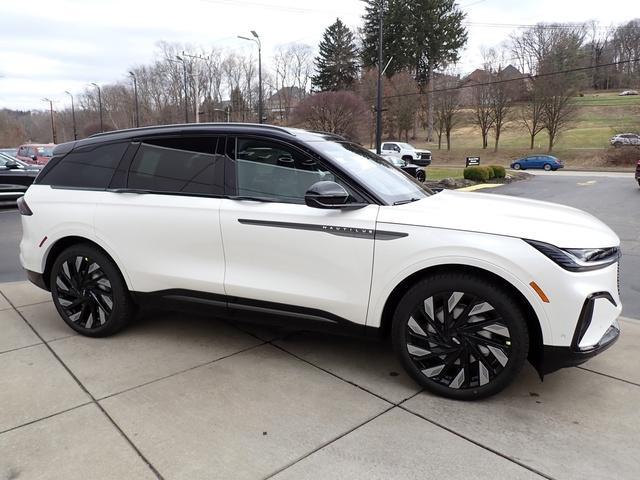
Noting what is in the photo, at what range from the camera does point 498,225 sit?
277cm

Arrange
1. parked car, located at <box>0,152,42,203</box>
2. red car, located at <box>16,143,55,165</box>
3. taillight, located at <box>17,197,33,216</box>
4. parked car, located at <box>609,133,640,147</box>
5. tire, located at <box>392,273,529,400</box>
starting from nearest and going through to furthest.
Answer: tire, located at <box>392,273,529,400</box>, taillight, located at <box>17,197,33,216</box>, parked car, located at <box>0,152,42,203</box>, red car, located at <box>16,143,55,165</box>, parked car, located at <box>609,133,640,147</box>

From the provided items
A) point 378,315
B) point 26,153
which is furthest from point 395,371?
point 26,153

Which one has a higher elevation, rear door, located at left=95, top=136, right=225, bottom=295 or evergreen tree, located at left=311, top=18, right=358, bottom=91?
evergreen tree, located at left=311, top=18, right=358, bottom=91

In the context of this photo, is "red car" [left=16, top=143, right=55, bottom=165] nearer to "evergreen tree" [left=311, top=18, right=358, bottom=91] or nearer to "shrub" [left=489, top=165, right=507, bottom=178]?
"shrub" [left=489, top=165, right=507, bottom=178]

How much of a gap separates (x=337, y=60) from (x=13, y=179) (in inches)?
2550

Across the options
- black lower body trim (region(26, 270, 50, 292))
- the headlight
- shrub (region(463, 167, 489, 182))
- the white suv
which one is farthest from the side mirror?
shrub (region(463, 167, 489, 182))

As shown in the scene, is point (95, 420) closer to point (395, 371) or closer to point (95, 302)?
point (95, 302)

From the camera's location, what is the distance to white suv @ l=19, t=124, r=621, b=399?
8.86ft

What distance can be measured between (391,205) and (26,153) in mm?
25282

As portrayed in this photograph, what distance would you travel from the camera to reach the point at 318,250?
3.06 meters

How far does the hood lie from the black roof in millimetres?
908

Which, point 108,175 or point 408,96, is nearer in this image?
point 108,175

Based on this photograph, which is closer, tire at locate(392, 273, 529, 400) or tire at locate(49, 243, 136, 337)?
tire at locate(392, 273, 529, 400)

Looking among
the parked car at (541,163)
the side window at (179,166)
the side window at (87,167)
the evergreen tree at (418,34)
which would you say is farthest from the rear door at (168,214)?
the evergreen tree at (418,34)
